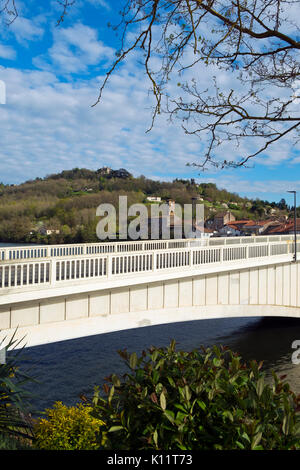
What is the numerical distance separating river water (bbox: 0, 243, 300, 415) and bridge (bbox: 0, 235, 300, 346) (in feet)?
6.96

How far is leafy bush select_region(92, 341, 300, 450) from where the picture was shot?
8.85 ft

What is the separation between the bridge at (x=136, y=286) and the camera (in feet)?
25.6

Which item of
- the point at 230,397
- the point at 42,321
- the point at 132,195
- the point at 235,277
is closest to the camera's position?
the point at 230,397

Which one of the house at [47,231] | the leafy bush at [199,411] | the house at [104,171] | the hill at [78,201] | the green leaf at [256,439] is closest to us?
the green leaf at [256,439]

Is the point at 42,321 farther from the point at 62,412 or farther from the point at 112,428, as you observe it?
the point at 112,428

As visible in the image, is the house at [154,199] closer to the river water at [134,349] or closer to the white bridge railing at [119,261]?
the river water at [134,349]

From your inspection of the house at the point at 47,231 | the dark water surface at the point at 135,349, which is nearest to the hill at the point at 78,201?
the house at the point at 47,231

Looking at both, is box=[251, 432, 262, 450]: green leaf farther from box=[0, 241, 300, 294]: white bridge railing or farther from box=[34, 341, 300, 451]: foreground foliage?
box=[0, 241, 300, 294]: white bridge railing

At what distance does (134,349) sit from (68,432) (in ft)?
43.5

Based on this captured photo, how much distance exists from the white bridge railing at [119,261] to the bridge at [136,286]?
2cm

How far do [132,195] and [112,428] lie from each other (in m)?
58.0

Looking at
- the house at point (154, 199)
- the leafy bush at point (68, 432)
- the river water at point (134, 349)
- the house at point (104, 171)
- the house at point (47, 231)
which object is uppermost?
the house at point (104, 171)
